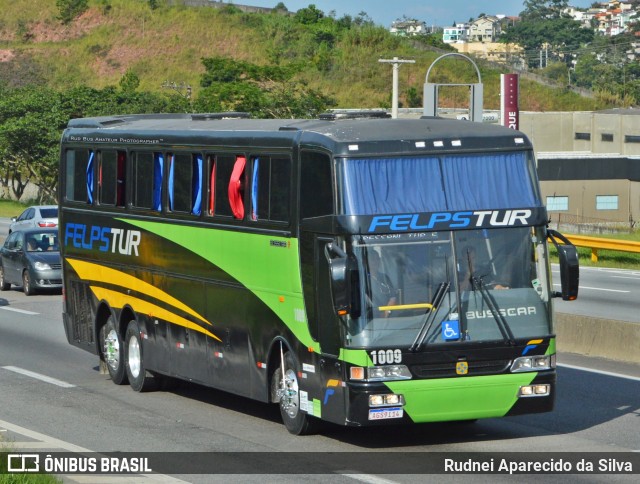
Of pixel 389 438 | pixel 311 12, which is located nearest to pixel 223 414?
pixel 389 438

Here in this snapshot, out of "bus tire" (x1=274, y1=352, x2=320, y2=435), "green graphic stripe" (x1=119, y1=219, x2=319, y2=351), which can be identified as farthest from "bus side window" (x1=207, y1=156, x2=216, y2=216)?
"bus tire" (x1=274, y1=352, x2=320, y2=435)

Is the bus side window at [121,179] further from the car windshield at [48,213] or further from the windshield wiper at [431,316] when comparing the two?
the car windshield at [48,213]

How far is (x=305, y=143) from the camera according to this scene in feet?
42.0

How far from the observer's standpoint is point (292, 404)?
13188mm

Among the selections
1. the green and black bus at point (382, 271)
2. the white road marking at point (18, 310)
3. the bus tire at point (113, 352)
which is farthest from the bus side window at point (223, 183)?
the white road marking at point (18, 310)

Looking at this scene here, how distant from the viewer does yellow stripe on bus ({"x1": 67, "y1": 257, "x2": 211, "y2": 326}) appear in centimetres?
1573

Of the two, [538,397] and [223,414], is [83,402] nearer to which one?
[223,414]

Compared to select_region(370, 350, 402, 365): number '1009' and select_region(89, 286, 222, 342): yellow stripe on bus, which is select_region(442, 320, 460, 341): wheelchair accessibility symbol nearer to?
select_region(370, 350, 402, 365): number '1009'

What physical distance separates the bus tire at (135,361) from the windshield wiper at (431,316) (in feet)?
19.5

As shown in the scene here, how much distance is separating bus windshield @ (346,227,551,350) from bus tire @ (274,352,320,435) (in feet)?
4.39

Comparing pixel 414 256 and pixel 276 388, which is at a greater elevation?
pixel 414 256

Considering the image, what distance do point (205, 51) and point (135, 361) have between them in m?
110

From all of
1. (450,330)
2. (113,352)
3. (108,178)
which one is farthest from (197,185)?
(450,330)

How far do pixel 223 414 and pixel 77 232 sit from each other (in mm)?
5022
